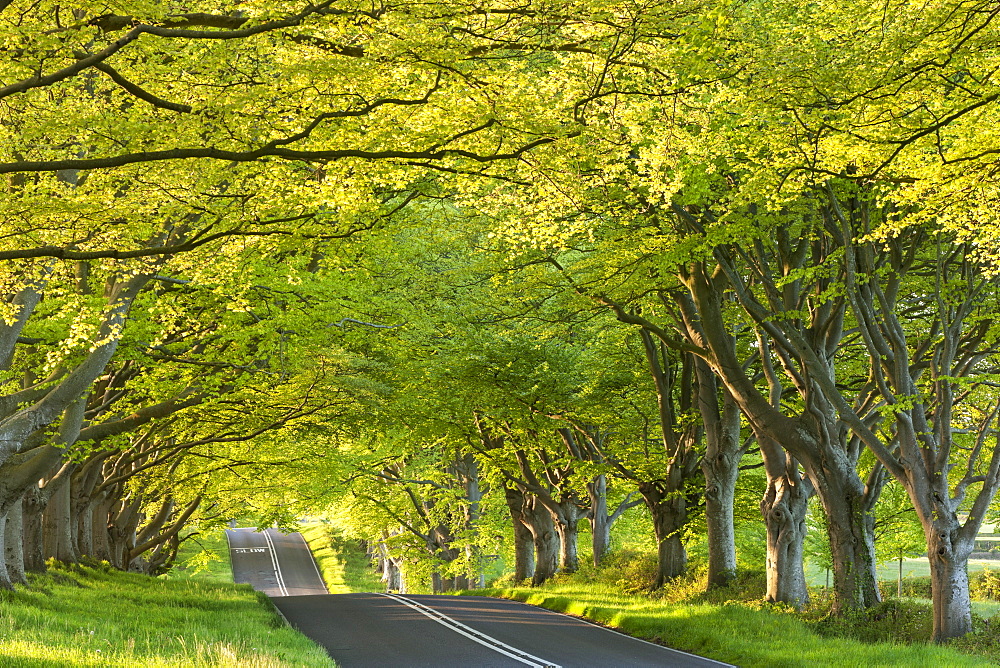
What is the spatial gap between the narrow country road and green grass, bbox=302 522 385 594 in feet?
94.4

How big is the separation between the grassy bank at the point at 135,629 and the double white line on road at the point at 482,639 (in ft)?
9.79

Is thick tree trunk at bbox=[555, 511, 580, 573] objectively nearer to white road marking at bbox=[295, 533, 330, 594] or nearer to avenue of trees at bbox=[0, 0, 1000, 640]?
avenue of trees at bbox=[0, 0, 1000, 640]

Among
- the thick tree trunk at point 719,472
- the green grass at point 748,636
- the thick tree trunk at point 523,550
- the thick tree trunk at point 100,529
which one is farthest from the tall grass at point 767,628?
the thick tree trunk at point 100,529

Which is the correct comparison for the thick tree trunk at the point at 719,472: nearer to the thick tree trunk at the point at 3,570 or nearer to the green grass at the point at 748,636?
the green grass at the point at 748,636

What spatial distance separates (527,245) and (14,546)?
12.3 metres

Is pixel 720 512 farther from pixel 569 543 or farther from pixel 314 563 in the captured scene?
pixel 314 563

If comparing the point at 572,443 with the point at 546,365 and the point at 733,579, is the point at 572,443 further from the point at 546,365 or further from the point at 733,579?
the point at 733,579

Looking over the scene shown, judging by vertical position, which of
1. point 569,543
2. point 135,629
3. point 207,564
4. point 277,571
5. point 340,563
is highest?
point 569,543

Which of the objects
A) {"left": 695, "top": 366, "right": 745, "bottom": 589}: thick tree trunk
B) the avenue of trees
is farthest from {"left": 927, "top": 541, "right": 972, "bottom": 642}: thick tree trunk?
{"left": 695, "top": 366, "right": 745, "bottom": 589}: thick tree trunk

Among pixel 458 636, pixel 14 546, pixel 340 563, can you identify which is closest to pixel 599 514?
pixel 458 636

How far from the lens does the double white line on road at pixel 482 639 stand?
1294 cm

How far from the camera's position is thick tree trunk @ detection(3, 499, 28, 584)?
672 inches

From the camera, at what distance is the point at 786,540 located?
1731 cm

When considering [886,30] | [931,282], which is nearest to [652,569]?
[931,282]
